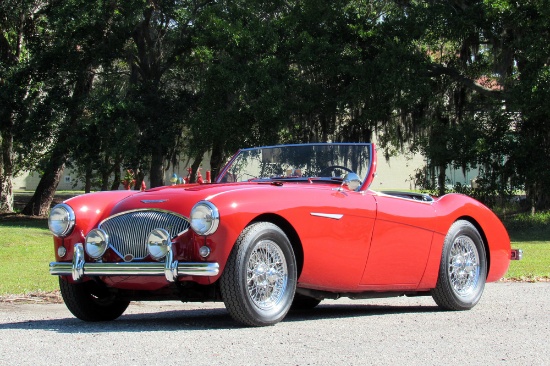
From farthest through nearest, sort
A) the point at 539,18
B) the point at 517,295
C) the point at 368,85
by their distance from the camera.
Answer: the point at 368,85, the point at 539,18, the point at 517,295

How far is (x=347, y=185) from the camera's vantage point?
7.20 meters

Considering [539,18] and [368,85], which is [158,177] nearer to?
[368,85]

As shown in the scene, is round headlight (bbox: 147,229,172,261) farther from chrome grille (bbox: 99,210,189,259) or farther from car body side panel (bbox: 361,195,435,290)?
car body side panel (bbox: 361,195,435,290)

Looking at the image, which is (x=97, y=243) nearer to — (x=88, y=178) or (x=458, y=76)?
(x=458, y=76)

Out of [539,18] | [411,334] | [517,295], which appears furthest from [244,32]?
[411,334]

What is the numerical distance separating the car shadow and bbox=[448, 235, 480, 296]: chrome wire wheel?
31cm

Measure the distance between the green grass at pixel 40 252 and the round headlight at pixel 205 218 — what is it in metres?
5.01

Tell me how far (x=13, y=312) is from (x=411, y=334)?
4.07 metres

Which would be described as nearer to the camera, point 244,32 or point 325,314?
point 325,314

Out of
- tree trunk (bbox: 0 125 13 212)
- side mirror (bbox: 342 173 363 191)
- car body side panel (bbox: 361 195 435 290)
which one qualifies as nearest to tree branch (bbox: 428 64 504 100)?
tree trunk (bbox: 0 125 13 212)

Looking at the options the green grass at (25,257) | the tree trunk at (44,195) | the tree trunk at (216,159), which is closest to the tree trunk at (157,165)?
the tree trunk at (216,159)

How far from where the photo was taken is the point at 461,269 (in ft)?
26.6

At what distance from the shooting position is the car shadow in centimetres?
642

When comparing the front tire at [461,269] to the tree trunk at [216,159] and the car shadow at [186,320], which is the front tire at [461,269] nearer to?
the car shadow at [186,320]
